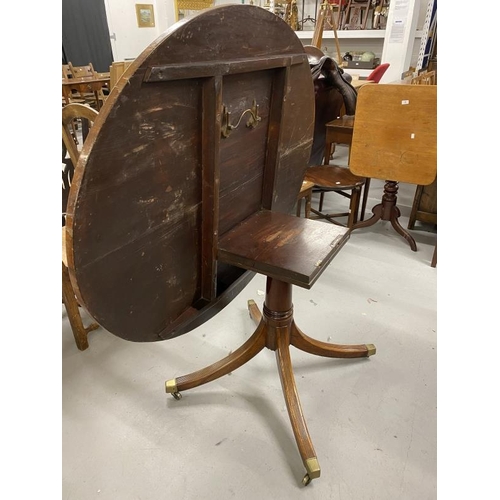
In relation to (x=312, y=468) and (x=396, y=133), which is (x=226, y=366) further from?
(x=396, y=133)

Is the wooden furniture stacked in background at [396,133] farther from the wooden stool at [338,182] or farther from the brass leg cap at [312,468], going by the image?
the brass leg cap at [312,468]

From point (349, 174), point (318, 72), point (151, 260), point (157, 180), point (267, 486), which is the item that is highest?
point (318, 72)

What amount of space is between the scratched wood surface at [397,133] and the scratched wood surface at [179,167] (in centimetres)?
114

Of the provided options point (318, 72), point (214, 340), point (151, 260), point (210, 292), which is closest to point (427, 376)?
point (214, 340)

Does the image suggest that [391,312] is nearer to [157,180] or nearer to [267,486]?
[267,486]

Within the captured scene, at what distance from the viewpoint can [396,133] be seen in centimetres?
227

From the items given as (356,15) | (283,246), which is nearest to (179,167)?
(283,246)

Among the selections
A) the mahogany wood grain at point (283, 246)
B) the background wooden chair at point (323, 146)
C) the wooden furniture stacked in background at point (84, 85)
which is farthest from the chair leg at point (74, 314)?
the wooden furniture stacked in background at point (84, 85)

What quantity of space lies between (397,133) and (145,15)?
6.86 m

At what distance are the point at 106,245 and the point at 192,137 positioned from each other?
324 millimetres

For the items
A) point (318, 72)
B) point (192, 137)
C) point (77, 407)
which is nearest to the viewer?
point (192, 137)

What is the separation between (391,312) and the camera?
2055 millimetres

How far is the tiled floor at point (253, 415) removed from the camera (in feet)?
4.12

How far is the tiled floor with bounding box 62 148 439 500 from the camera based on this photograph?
1.26 m
